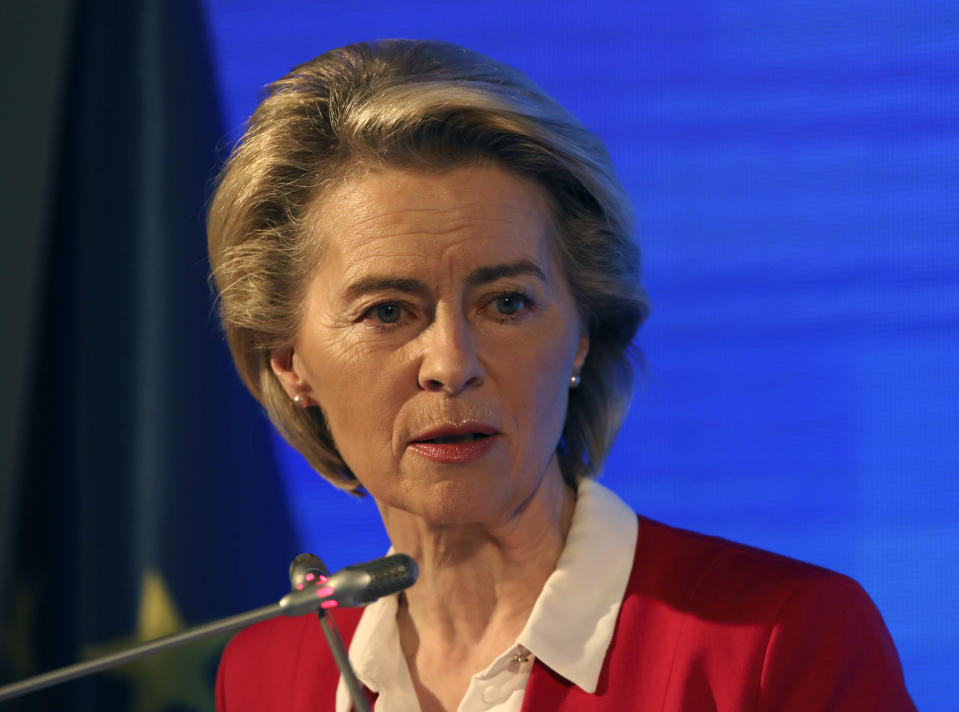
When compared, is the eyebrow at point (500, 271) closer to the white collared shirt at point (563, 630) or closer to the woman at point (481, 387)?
the woman at point (481, 387)

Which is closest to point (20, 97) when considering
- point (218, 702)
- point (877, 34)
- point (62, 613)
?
point (62, 613)

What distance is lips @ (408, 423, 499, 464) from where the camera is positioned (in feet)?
4.48

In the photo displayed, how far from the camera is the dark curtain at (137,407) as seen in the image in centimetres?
227

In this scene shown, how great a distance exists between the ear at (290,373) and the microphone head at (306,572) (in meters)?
0.62

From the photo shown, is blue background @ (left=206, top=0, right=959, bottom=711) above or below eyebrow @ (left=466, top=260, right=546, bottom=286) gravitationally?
above

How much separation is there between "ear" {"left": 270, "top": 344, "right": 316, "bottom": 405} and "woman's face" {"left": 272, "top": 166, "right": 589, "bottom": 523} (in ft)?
0.51

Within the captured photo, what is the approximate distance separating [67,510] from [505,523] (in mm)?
1264

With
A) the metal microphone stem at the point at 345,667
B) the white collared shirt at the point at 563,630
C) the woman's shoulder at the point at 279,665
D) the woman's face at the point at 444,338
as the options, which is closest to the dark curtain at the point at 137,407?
the woman's shoulder at the point at 279,665

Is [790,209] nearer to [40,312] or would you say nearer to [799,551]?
[799,551]

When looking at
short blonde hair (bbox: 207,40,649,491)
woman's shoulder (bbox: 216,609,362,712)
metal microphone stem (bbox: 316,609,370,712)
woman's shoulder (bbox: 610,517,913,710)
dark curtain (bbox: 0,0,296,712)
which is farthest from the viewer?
dark curtain (bbox: 0,0,296,712)

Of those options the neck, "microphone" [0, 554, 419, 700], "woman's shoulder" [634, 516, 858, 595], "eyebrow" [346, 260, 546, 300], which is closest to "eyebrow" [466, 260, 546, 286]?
"eyebrow" [346, 260, 546, 300]

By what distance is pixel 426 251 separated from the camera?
139 centimetres

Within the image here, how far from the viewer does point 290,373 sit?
1645mm

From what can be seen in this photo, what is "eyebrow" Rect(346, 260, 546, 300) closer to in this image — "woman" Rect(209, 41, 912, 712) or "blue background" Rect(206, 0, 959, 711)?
"woman" Rect(209, 41, 912, 712)
